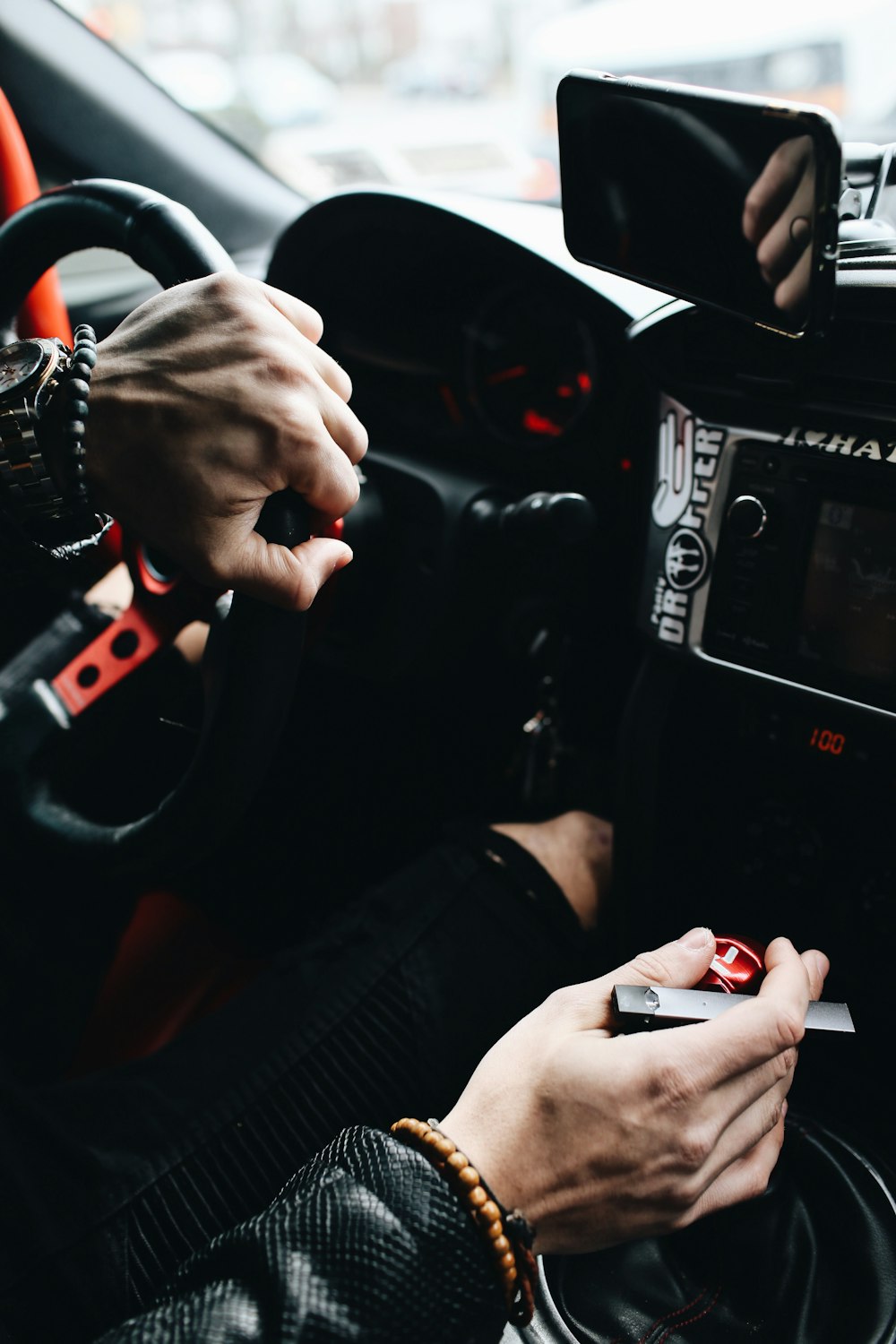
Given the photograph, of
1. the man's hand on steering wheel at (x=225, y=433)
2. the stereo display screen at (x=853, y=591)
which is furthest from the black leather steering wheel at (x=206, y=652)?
the stereo display screen at (x=853, y=591)

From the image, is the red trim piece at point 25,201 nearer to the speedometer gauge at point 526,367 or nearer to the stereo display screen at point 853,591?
the speedometer gauge at point 526,367

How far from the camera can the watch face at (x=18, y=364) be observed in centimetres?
74

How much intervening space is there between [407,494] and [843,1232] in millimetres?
839

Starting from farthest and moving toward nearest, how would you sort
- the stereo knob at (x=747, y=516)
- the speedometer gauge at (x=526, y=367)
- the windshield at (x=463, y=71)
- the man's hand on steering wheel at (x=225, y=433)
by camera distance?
the windshield at (x=463, y=71), the speedometer gauge at (x=526, y=367), the stereo knob at (x=747, y=516), the man's hand on steering wheel at (x=225, y=433)

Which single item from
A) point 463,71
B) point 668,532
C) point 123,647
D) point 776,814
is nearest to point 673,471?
point 668,532

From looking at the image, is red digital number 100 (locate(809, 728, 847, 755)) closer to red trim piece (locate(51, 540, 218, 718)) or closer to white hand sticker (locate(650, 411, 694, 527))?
white hand sticker (locate(650, 411, 694, 527))

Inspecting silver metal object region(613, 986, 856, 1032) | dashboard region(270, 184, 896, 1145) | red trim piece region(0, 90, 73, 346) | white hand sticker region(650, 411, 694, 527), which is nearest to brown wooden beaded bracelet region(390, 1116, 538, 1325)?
silver metal object region(613, 986, 856, 1032)

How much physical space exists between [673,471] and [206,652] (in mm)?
427

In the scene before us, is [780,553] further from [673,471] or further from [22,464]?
[22,464]

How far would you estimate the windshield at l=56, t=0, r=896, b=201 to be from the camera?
1.97 metres

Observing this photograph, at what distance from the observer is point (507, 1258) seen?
58 cm

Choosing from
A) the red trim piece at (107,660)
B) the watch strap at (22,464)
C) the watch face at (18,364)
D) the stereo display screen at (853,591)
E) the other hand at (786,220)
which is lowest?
the red trim piece at (107,660)

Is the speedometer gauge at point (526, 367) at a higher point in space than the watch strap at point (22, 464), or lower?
lower

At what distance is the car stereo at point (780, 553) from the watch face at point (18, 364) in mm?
500
